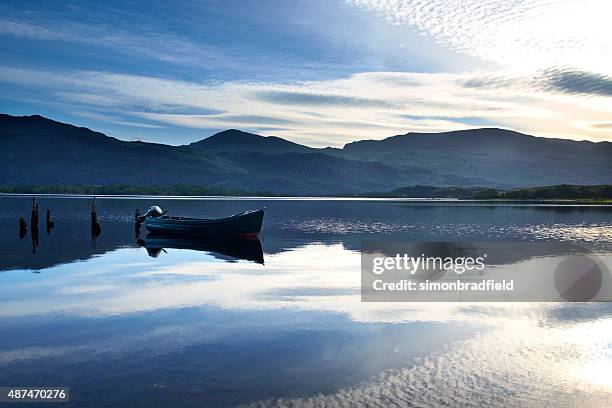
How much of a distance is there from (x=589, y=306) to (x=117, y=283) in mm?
23698

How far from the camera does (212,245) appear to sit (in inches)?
2149

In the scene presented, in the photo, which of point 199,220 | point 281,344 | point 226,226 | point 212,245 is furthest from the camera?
point 199,220

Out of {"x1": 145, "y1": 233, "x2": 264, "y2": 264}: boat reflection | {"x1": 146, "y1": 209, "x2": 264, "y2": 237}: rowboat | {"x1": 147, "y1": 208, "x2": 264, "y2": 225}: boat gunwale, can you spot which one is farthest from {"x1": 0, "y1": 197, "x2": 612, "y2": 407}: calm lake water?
{"x1": 146, "y1": 209, "x2": 264, "y2": 237}: rowboat

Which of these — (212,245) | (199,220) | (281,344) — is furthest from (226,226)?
(281,344)

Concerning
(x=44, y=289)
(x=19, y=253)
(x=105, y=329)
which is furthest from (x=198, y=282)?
(x=19, y=253)

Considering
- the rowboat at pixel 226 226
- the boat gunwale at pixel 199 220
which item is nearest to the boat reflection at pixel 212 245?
the rowboat at pixel 226 226

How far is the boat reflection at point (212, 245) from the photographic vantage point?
46000mm

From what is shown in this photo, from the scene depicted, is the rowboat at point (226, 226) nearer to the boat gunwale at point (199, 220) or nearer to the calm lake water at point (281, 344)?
the boat gunwale at point (199, 220)

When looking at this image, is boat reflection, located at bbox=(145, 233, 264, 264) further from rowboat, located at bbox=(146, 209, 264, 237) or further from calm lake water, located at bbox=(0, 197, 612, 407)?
calm lake water, located at bbox=(0, 197, 612, 407)

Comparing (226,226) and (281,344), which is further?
(226,226)

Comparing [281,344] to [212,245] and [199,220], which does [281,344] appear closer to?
[212,245]

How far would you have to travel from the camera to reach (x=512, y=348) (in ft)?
59.1

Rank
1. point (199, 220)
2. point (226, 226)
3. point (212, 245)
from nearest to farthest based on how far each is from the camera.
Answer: point (212, 245) → point (226, 226) → point (199, 220)

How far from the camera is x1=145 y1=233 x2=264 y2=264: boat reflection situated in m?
46.0
